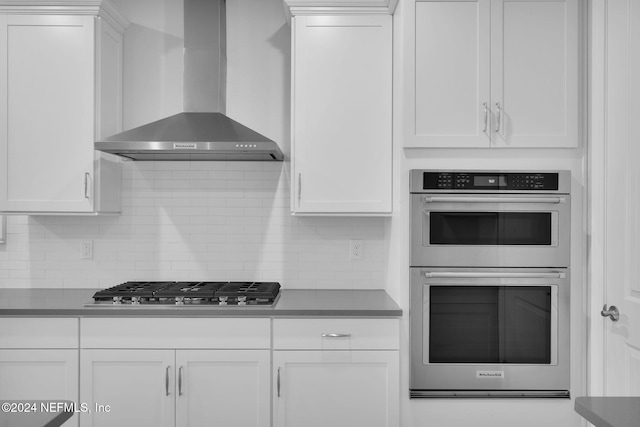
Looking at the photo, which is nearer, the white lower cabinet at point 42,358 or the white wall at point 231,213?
the white lower cabinet at point 42,358

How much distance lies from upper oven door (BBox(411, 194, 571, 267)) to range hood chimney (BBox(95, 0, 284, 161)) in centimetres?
88

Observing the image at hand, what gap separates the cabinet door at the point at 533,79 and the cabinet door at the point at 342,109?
1.87ft

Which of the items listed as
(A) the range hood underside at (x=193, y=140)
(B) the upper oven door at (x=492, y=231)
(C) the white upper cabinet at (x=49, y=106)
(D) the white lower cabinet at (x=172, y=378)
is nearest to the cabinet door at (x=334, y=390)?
(D) the white lower cabinet at (x=172, y=378)

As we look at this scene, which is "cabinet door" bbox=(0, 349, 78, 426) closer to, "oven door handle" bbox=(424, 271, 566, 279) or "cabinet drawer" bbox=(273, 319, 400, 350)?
"cabinet drawer" bbox=(273, 319, 400, 350)

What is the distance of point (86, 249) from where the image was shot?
304 cm

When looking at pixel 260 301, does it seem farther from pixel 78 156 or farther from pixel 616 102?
pixel 616 102

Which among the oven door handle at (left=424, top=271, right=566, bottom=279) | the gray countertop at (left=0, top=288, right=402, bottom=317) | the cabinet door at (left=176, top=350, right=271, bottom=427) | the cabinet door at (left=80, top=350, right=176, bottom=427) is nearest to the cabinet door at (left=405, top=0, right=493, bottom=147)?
the oven door handle at (left=424, top=271, right=566, bottom=279)

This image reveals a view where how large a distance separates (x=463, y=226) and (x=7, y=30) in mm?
2591

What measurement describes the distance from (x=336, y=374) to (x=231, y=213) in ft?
3.98

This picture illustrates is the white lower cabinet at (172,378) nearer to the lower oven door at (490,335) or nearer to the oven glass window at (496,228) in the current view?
the lower oven door at (490,335)

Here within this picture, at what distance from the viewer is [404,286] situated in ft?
7.79

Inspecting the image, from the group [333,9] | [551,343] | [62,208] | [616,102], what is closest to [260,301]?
[62,208]

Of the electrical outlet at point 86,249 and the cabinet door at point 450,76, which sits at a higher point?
the cabinet door at point 450,76

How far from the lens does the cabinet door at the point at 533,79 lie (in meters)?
2.38
